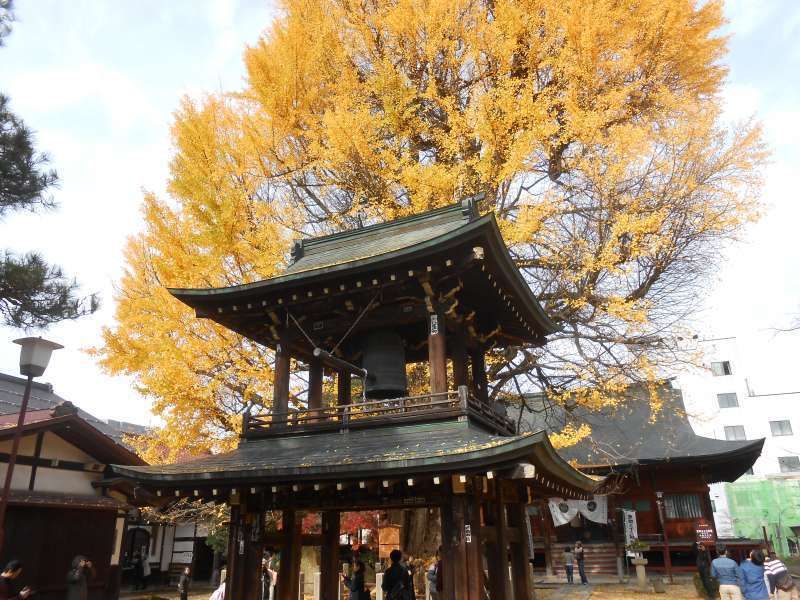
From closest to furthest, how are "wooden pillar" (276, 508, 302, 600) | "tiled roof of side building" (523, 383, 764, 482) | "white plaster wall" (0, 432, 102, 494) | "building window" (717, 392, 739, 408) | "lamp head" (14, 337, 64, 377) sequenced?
"wooden pillar" (276, 508, 302, 600) < "lamp head" (14, 337, 64, 377) < "white plaster wall" (0, 432, 102, 494) < "tiled roof of side building" (523, 383, 764, 482) < "building window" (717, 392, 739, 408)

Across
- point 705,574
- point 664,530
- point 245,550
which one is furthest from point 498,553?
point 664,530

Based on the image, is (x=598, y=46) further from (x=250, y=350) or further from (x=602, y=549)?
(x=602, y=549)

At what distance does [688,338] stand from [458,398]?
7.75 meters

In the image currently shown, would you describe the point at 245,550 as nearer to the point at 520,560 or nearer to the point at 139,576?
the point at 520,560

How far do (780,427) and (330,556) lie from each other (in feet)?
126

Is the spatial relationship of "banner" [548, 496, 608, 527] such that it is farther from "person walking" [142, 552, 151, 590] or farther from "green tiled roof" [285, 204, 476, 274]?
"person walking" [142, 552, 151, 590]

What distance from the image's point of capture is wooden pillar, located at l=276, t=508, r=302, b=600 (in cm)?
791

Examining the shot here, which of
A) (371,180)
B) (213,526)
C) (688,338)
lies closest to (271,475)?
(371,180)

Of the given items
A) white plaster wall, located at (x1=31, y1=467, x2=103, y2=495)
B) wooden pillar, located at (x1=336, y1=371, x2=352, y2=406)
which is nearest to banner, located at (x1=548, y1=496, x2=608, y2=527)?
wooden pillar, located at (x1=336, y1=371, x2=352, y2=406)

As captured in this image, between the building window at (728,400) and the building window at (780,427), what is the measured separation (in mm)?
2419

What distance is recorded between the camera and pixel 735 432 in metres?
37.1

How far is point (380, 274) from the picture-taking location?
8.10 metres

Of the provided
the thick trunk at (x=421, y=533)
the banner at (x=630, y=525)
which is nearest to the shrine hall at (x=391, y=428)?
the thick trunk at (x=421, y=533)

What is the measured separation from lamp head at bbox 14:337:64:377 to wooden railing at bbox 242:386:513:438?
330 centimetres
